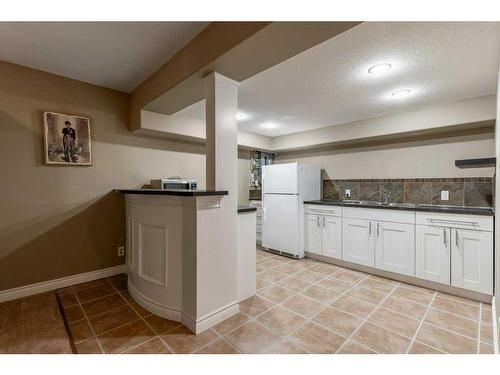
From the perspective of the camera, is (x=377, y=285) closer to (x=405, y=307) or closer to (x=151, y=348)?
(x=405, y=307)

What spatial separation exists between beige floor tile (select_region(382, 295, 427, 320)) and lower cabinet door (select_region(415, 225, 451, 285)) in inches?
21.9

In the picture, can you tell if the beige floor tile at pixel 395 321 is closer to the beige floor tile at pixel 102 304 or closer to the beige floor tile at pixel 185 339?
the beige floor tile at pixel 185 339

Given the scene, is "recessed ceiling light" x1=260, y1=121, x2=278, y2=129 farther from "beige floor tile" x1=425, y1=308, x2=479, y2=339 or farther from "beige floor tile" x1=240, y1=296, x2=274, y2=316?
→ "beige floor tile" x1=425, y1=308, x2=479, y2=339

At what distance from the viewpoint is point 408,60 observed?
6.39 ft

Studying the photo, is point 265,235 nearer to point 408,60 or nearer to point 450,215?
point 450,215

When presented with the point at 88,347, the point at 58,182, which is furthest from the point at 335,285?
the point at 58,182

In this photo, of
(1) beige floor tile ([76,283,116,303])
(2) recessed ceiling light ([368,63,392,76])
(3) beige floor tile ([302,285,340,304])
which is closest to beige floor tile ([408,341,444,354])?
(3) beige floor tile ([302,285,340,304])

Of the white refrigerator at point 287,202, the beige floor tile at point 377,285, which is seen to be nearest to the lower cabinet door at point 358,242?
the beige floor tile at point 377,285

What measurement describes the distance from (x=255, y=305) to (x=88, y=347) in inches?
51.1

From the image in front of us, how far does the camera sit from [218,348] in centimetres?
158

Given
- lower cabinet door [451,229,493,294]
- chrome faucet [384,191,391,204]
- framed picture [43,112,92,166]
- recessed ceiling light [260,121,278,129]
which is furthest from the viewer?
recessed ceiling light [260,121,278,129]

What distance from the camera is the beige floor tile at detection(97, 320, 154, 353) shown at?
1577mm

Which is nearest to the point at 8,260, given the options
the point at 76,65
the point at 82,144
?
the point at 82,144
